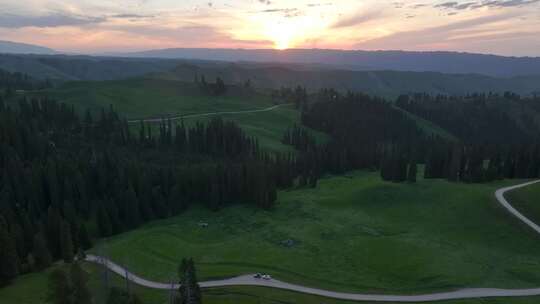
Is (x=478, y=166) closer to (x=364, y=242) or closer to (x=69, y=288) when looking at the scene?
(x=364, y=242)

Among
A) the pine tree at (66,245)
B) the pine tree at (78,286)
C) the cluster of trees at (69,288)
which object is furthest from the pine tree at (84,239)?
the pine tree at (78,286)

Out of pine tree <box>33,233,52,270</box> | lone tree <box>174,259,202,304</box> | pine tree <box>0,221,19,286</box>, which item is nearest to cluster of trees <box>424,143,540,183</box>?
lone tree <box>174,259,202,304</box>

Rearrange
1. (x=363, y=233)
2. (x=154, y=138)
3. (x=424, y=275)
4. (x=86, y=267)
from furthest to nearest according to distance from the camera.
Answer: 1. (x=154, y=138)
2. (x=363, y=233)
3. (x=86, y=267)
4. (x=424, y=275)

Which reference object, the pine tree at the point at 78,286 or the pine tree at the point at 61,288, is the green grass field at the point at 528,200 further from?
the pine tree at the point at 61,288

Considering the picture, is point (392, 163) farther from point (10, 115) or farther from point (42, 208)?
point (10, 115)

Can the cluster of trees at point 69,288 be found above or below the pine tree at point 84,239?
above

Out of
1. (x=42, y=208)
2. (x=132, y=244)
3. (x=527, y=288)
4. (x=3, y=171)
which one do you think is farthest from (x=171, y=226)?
(x=527, y=288)
